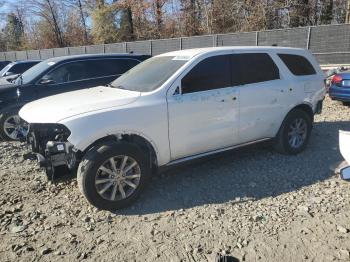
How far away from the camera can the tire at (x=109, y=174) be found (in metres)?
4.06

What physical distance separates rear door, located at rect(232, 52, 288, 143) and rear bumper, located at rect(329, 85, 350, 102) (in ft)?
14.0

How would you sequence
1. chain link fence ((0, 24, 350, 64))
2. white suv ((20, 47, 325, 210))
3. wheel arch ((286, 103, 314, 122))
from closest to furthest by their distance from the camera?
white suv ((20, 47, 325, 210)) < wheel arch ((286, 103, 314, 122)) < chain link fence ((0, 24, 350, 64))

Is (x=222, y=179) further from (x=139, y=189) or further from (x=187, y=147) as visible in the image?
(x=139, y=189)

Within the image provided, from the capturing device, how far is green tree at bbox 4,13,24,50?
6162 centimetres

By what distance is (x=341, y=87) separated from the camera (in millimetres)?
9289

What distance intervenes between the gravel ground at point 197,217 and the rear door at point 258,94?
0.59m

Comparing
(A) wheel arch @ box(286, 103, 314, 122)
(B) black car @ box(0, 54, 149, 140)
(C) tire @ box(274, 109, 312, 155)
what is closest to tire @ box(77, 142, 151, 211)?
(C) tire @ box(274, 109, 312, 155)

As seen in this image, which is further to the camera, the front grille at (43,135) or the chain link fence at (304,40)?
the chain link fence at (304,40)

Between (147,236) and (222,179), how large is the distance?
5.62ft

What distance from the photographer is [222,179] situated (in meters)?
5.12

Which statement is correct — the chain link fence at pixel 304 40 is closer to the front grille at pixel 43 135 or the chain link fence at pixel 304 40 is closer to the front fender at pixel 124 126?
the front fender at pixel 124 126

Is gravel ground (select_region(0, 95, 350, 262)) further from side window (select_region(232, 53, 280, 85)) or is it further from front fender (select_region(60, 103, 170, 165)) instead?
side window (select_region(232, 53, 280, 85))

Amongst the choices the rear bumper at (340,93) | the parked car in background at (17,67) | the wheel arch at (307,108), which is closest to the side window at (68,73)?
the wheel arch at (307,108)

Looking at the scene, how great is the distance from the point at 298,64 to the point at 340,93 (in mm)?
3853
